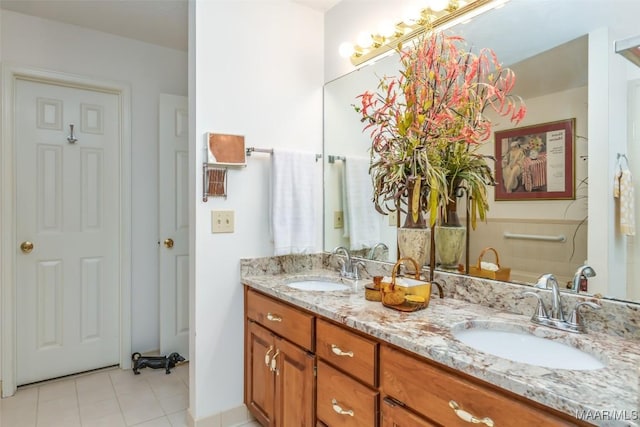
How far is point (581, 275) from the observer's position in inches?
46.7

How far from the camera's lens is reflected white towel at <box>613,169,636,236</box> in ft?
3.65

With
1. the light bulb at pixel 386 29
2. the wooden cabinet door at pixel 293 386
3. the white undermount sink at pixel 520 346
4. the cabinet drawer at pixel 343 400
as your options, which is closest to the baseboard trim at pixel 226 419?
the wooden cabinet door at pixel 293 386

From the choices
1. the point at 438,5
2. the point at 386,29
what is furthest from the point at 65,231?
the point at 438,5

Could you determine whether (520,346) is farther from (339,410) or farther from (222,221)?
(222,221)

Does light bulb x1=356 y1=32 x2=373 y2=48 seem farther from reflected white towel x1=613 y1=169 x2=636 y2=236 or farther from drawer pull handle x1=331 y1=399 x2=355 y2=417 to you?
drawer pull handle x1=331 y1=399 x2=355 y2=417

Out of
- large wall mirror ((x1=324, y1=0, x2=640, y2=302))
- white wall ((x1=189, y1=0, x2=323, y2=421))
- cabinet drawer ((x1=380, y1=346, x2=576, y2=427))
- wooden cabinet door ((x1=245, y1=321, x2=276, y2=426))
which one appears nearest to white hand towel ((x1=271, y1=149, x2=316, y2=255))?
white wall ((x1=189, y1=0, x2=323, y2=421))

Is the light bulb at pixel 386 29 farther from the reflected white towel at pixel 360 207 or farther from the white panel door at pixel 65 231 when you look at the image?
the white panel door at pixel 65 231

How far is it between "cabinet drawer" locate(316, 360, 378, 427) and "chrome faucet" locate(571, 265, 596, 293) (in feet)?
2.41

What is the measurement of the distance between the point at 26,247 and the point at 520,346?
2.89 metres

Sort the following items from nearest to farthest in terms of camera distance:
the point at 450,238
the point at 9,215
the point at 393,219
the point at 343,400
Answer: the point at 343,400, the point at 450,238, the point at 393,219, the point at 9,215

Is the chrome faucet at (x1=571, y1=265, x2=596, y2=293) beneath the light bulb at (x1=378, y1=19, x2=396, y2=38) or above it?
beneath

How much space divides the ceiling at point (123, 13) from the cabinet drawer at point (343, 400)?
6.83 ft

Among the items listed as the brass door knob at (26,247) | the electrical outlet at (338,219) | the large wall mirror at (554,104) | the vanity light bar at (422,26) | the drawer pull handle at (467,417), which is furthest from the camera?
the brass door knob at (26,247)

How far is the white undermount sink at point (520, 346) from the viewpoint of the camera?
1.01m
